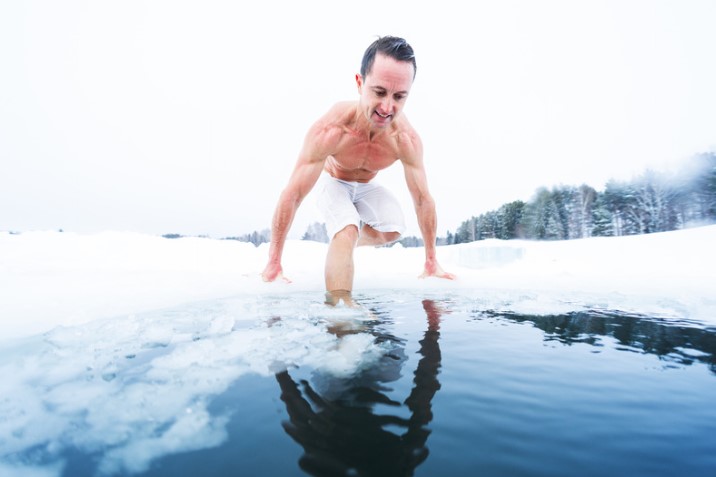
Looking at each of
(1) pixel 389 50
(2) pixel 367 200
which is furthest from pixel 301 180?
(1) pixel 389 50

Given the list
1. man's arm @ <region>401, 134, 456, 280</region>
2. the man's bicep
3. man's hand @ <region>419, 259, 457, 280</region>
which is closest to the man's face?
man's arm @ <region>401, 134, 456, 280</region>

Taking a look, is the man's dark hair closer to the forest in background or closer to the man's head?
the man's head

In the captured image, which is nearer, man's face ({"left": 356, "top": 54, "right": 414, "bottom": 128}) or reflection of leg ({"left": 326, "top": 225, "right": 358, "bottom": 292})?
man's face ({"left": 356, "top": 54, "right": 414, "bottom": 128})

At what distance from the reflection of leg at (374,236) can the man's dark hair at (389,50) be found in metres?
1.69

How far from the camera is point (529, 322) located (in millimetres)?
2047

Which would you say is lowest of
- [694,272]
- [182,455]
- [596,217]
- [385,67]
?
[182,455]

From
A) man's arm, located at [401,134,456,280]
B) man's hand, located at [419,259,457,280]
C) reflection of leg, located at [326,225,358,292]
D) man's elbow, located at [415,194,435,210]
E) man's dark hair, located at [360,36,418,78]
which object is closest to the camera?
man's dark hair, located at [360,36,418,78]

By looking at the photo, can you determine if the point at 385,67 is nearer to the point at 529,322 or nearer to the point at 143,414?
the point at 529,322

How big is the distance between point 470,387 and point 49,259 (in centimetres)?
468

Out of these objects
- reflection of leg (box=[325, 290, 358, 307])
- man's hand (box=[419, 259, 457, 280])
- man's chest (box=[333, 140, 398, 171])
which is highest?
man's chest (box=[333, 140, 398, 171])

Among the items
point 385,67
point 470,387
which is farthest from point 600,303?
point 385,67

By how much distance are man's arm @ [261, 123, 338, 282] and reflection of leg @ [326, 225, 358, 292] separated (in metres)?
0.53

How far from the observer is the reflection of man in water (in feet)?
2.27

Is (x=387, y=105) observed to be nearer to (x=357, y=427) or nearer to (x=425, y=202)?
(x=425, y=202)
